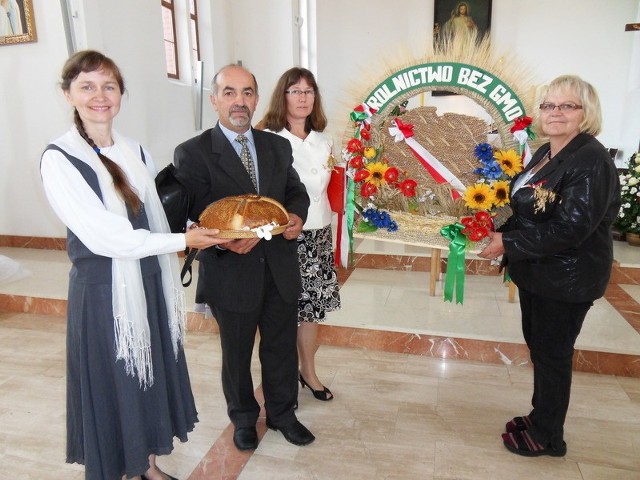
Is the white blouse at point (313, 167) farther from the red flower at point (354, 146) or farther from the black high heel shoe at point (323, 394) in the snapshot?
the black high heel shoe at point (323, 394)

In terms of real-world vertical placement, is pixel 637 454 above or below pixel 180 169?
below

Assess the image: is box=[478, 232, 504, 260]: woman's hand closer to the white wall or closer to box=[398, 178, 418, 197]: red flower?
box=[398, 178, 418, 197]: red flower

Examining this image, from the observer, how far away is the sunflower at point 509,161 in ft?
6.76

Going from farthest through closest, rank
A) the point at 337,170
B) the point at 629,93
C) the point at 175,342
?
1. the point at 629,93
2. the point at 337,170
3. the point at 175,342

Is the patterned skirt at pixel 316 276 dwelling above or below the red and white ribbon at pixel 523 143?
below

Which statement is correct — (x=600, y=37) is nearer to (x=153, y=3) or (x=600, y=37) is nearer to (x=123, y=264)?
(x=153, y=3)

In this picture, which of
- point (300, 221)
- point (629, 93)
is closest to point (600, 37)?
point (629, 93)

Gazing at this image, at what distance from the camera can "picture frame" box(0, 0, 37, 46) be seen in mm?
4312

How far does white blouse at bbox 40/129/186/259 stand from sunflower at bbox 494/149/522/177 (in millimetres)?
1567

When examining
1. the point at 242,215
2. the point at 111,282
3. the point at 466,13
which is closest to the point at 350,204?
the point at 242,215

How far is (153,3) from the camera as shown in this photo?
5254 mm

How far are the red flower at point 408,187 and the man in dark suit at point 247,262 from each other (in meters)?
0.71

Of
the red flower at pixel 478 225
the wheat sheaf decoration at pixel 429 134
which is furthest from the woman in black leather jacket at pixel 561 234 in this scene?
the wheat sheaf decoration at pixel 429 134

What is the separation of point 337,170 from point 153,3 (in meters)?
4.28
